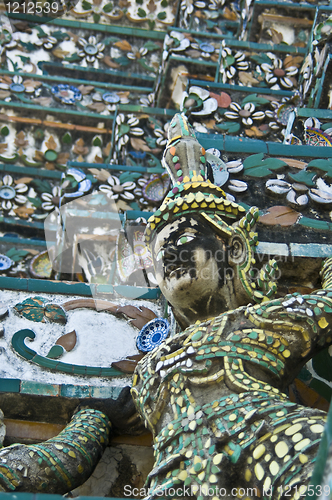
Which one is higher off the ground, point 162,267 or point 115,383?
point 162,267

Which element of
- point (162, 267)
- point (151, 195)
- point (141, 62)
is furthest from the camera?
point (141, 62)

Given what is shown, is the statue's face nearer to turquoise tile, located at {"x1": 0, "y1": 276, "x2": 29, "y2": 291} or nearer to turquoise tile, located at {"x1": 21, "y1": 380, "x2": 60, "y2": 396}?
turquoise tile, located at {"x1": 21, "y1": 380, "x2": 60, "y2": 396}

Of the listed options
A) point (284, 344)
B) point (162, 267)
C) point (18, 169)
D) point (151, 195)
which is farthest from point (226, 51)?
point (284, 344)

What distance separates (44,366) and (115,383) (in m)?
0.43

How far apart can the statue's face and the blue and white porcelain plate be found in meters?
0.62

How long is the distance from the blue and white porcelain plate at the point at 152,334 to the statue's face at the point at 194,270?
2.05 ft

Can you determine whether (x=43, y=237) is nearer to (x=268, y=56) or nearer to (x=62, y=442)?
(x=268, y=56)

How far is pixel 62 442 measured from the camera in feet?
12.1

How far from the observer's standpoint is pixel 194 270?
12.9 feet

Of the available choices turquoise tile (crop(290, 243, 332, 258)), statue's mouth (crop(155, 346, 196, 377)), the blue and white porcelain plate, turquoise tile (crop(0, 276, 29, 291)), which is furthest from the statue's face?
turquoise tile (crop(0, 276, 29, 291))

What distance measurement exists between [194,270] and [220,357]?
0.57m

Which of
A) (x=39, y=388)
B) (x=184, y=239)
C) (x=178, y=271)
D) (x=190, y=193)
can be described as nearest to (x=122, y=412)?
(x=39, y=388)

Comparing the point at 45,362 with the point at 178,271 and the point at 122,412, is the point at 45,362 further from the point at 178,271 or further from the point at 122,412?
the point at 178,271

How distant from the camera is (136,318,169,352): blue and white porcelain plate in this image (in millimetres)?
4668
